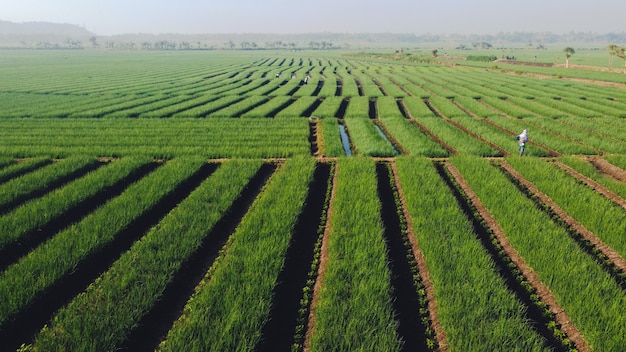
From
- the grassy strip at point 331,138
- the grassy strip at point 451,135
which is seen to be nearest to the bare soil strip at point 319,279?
the grassy strip at point 331,138

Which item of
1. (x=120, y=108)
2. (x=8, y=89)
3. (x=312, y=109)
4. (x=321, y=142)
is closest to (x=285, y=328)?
(x=321, y=142)

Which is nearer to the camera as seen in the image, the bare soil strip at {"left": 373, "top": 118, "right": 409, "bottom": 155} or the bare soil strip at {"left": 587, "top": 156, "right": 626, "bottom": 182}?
the bare soil strip at {"left": 587, "top": 156, "right": 626, "bottom": 182}

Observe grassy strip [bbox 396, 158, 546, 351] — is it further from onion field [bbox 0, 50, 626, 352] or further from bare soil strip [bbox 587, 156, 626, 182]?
bare soil strip [bbox 587, 156, 626, 182]

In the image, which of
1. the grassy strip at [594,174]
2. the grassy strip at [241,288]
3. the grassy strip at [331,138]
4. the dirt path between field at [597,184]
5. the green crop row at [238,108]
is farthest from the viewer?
the green crop row at [238,108]

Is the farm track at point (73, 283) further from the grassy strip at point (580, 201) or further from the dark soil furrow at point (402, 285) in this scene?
the grassy strip at point (580, 201)

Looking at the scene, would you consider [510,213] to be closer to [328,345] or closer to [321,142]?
[328,345]

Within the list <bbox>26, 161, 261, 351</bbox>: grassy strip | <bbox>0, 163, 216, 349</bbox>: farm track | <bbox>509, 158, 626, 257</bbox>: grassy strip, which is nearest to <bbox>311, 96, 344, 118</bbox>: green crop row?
<bbox>509, 158, 626, 257</bbox>: grassy strip

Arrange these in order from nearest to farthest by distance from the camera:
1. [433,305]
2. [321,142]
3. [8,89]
→ [433,305] → [321,142] → [8,89]
